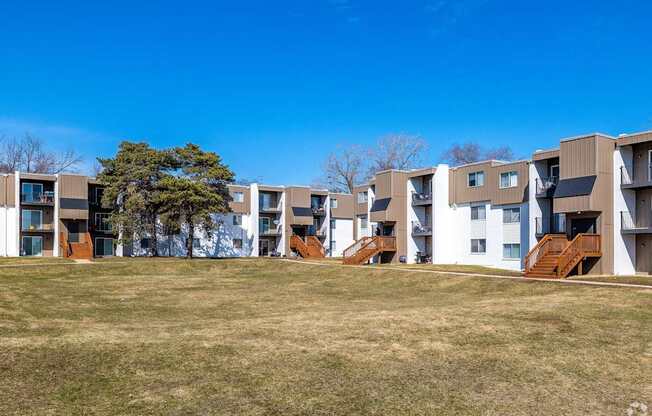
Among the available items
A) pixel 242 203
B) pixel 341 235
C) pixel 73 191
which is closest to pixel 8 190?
pixel 73 191

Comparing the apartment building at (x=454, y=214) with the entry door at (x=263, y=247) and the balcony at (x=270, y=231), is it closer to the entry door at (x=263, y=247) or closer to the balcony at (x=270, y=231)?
the balcony at (x=270, y=231)

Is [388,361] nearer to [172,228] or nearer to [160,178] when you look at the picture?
[172,228]

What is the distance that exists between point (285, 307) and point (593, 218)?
20.1m

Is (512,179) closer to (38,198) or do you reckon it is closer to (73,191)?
(73,191)

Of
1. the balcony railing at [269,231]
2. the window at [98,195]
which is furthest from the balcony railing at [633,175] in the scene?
the window at [98,195]

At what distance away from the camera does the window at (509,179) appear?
135ft

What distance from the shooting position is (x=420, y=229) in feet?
157

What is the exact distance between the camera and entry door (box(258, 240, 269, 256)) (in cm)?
6344

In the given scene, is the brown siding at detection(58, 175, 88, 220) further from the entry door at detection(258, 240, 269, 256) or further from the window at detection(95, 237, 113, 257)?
the entry door at detection(258, 240, 269, 256)

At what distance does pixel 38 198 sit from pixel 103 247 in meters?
7.52

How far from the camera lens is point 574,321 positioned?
50.0 feet

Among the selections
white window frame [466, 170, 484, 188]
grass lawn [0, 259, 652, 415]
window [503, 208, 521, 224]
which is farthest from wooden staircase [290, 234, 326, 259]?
grass lawn [0, 259, 652, 415]

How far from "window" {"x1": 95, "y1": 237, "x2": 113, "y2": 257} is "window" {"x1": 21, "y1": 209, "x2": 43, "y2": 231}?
537 cm

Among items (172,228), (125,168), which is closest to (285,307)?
(172,228)
